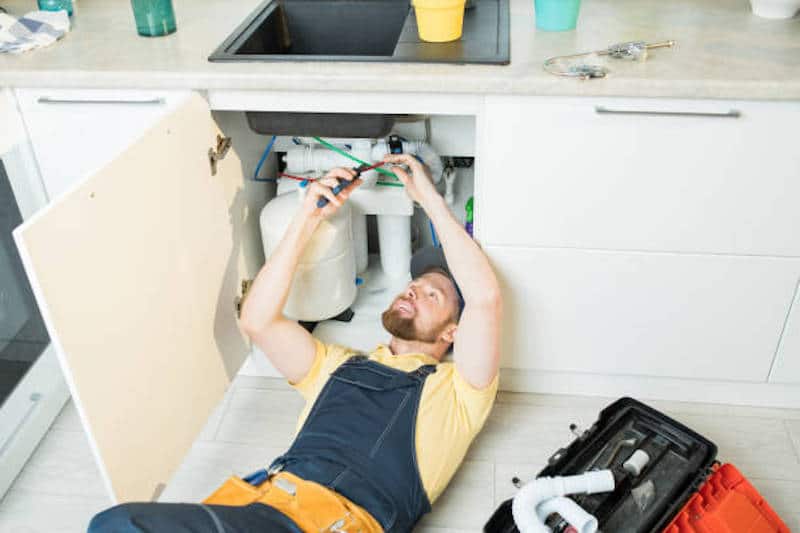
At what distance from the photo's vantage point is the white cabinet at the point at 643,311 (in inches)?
69.1

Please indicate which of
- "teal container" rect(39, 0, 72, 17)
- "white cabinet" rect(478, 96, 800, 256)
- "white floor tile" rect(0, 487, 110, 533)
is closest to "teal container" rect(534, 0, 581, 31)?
"white cabinet" rect(478, 96, 800, 256)

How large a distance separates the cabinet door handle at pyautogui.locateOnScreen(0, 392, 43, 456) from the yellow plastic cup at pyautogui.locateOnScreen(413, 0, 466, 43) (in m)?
1.24

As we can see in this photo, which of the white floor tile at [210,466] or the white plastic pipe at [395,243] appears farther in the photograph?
the white plastic pipe at [395,243]

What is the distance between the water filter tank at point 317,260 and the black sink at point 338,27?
38cm

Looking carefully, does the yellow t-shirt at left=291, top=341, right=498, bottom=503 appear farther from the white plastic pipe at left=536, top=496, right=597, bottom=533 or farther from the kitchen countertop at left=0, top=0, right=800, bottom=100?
the kitchen countertop at left=0, top=0, right=800, bottom=100

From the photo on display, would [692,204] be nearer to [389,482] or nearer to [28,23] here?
[389,482]

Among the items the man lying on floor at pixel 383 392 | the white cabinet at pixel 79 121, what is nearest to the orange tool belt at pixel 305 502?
the man lying on floor at pixel 383 392

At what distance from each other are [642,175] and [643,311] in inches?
13.8

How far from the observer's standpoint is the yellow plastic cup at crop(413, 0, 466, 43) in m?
1.67

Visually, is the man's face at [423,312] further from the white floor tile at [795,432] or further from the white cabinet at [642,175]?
the white floor tile at [795,432]

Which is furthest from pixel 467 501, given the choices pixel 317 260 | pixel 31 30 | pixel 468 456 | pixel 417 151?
pixel 31 30

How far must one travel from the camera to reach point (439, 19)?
1.69 meters

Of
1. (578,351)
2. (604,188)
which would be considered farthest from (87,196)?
(578,351)

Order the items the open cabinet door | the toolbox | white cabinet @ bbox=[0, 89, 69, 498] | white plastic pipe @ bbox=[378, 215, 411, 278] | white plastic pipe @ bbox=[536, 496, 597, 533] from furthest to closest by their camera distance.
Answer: white plastic pipe @ bbox=[378, 215, 411, 278]
white cabinet @ bbox=[0, 89, 69, 498]
the toolbox
white plastic pipe @ bbox=[536, 496, 597, 533]
the open cabinet door
